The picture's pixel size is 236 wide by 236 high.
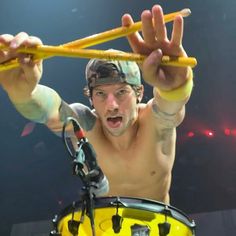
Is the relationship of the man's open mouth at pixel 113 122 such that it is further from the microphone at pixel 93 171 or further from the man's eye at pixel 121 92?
the microphone at pixel 93 171

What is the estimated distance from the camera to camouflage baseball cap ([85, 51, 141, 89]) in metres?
1.61

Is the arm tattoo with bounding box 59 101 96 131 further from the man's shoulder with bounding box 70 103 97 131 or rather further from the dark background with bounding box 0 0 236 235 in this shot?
the dark background with bounding box 0 0 236 235

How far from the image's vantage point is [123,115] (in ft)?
5.28

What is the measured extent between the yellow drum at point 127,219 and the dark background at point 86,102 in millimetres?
1726

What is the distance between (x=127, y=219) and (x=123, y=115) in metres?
0.42

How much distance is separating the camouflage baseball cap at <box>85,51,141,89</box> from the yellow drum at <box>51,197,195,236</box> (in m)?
0.47

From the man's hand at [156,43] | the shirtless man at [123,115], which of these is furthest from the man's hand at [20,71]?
the man's hand at [156,43]

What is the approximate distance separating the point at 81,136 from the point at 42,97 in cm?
48

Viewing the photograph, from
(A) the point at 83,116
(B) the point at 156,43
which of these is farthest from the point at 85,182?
(A) the point at 83,116

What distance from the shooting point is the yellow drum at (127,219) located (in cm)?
125

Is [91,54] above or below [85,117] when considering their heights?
below

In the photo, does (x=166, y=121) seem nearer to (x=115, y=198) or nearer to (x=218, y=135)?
(x=115, y=198)

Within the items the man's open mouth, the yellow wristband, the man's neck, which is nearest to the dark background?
the man's neck

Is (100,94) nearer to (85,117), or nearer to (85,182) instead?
(85,117)
